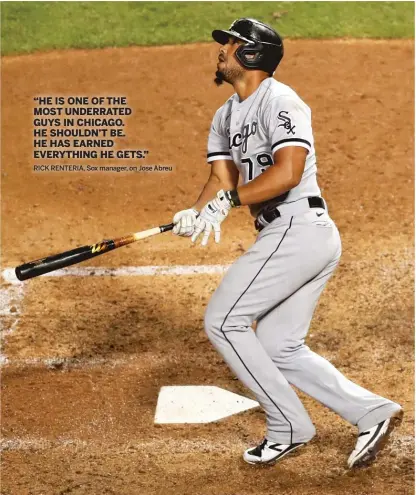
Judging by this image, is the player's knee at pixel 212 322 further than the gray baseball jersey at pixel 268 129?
Yes

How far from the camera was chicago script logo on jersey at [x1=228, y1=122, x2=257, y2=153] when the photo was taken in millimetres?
4656

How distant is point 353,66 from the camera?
991 cm

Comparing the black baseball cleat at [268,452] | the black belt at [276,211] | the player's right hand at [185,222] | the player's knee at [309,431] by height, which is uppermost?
the black belt at [276,211]

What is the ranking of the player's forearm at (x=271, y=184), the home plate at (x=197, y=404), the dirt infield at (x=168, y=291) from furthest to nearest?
the home plate at (x=197, y=404)
the dirt infield at (x=168, y=291)
the player's forearm at (x=271, y=184)

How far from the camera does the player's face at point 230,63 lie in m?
4.75

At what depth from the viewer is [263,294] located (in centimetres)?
459

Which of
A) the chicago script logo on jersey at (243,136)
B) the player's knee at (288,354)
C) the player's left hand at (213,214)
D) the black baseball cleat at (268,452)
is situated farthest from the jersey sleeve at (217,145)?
the black baseball cleat at (268,452)

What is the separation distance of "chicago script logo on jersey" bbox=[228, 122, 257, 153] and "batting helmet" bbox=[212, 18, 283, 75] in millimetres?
305

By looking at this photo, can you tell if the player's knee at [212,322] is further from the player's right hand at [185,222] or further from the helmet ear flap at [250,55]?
the helmet ear flap at [250,55]

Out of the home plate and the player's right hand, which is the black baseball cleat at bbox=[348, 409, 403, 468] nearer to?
the home plate

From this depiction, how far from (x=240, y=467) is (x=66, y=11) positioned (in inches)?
299

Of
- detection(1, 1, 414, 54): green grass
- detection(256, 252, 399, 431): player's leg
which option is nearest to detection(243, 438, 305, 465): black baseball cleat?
detection(256, 252, 399, 431): player's leg

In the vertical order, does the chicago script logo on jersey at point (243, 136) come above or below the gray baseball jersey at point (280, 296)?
above

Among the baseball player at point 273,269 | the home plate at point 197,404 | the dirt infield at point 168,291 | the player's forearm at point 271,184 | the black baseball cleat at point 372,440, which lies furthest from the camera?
the home plate at point 197,404
